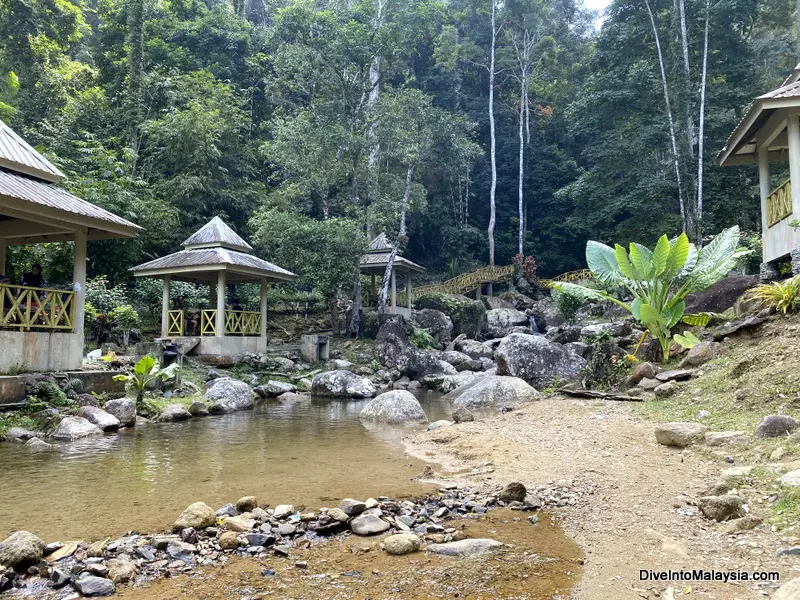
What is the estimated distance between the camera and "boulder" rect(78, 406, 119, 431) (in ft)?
30.9

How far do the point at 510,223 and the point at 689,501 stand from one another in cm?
3694

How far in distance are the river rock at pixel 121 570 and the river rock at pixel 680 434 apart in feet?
16.6

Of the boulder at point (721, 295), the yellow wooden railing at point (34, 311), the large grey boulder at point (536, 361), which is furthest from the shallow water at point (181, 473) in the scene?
the boulder at point (721, 295)

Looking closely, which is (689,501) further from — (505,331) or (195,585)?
(505,331)

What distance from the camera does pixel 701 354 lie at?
8.83 meters

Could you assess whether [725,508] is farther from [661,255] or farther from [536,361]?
[536,361]

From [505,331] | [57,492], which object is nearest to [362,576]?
[57,492]

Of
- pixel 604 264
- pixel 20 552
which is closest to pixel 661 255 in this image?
pixel 604 264

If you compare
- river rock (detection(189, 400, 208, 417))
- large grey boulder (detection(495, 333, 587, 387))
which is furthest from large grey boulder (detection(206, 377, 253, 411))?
large grey boulder (detection(495, 333, 587, 387))

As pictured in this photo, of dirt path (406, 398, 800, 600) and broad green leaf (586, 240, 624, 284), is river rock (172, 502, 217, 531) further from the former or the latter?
broad green leaf (586, 240, 624, 284)

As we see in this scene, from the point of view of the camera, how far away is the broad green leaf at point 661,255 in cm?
993

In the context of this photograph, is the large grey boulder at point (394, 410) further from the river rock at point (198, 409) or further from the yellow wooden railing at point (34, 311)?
the yellow wooden railing at point (34, 311)

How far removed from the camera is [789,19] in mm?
31406

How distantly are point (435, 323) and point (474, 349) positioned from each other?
4484 millimetres
